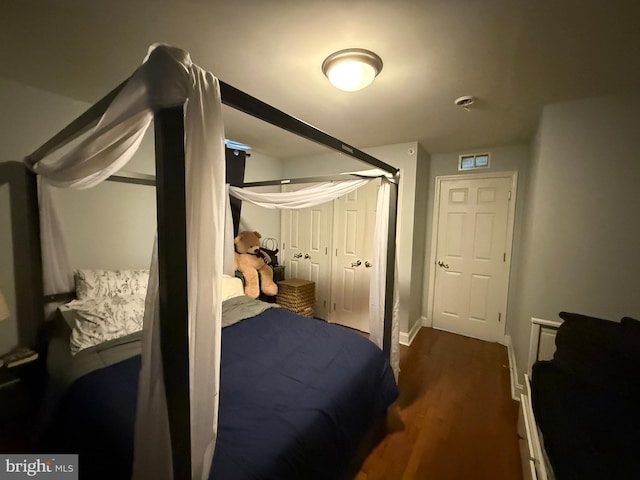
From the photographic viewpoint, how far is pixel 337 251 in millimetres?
3641

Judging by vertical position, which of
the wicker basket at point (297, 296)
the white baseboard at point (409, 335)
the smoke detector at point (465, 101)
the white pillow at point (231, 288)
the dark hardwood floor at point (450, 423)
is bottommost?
the dark hardwood floor at point (450, 423)

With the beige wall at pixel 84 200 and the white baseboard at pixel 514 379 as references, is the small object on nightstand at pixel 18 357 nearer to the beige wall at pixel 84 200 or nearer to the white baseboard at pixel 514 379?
the beige wall at pixel 84 200

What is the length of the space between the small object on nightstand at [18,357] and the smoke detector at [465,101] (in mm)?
3531

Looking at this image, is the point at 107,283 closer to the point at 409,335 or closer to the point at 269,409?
the point at 269,409

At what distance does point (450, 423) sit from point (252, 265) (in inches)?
97.6

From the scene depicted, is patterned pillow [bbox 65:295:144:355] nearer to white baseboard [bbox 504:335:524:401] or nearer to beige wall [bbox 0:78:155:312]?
beige wall [bbox 0:78:155:312]

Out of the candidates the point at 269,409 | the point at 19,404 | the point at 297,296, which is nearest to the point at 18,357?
the point at 19,404

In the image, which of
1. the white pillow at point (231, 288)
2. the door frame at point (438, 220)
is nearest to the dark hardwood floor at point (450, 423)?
the door frame at point (438, 220)

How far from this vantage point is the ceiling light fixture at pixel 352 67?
1397 mm

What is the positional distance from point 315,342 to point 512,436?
4.97ft

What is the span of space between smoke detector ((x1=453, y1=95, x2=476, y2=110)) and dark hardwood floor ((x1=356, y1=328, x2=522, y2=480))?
2.36 m

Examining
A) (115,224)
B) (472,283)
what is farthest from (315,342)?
(472,283)

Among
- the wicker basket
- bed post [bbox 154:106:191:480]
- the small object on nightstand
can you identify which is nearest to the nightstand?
the small object on nightstand

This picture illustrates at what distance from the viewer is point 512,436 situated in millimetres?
1832
